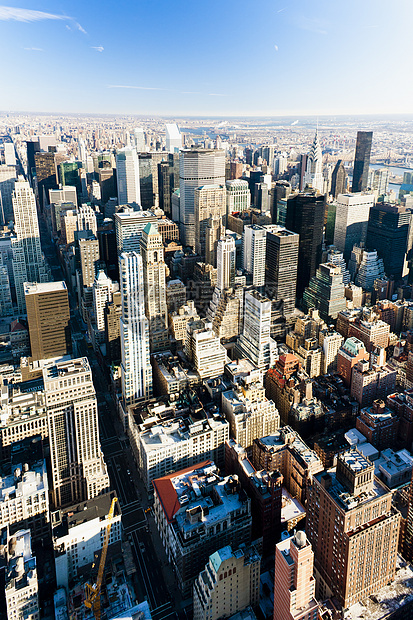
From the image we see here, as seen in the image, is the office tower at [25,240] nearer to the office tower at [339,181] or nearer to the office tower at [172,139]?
the office tower at [339,181]

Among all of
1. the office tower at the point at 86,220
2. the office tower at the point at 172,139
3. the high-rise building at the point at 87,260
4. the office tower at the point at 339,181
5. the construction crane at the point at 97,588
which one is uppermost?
the office tower at the point at 172,139

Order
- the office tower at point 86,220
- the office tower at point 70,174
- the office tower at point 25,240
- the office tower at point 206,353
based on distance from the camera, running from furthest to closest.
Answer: the office tower at point 70,174
the office tower at point 86,220
the office tower at point 25,240
the office tower at point 206,353

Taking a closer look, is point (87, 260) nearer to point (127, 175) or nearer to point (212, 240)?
point (212, 240)

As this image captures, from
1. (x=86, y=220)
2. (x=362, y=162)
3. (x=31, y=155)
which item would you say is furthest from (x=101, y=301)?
(x=31, y=155)

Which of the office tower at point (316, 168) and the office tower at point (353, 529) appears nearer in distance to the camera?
the office tower at point (353, 529)

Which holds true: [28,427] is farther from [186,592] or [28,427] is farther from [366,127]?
[366,127]

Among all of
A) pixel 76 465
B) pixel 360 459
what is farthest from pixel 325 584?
pixel 76 465

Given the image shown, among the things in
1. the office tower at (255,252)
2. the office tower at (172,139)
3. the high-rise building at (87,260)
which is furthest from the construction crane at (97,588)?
the office tower at (172,139)
